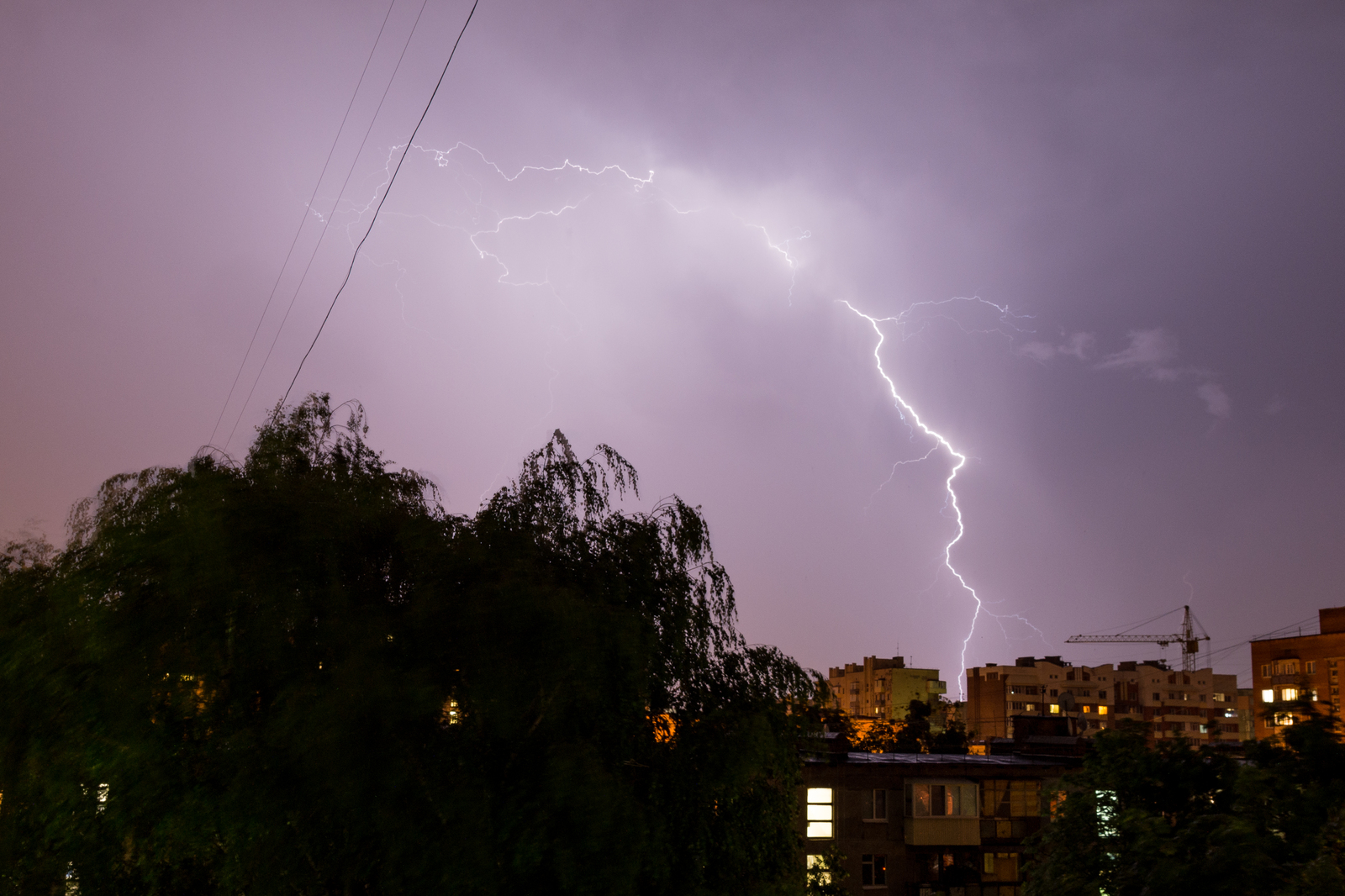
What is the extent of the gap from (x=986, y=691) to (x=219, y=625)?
403 feet

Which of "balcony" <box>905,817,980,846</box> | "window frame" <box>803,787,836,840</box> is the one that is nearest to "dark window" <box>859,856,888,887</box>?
"balcony" <box>905,817,980,846</box>

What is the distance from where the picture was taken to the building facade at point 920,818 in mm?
34125

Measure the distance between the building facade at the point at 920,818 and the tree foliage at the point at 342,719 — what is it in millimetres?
24096

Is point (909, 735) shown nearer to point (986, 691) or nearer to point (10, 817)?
point (986, 691)

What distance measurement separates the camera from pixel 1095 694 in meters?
126

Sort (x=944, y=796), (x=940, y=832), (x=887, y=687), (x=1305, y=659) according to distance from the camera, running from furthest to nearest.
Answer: (x=887, y=687) < (x=1305, y=659) < (x=944, y=796) < (x=940, y=832)

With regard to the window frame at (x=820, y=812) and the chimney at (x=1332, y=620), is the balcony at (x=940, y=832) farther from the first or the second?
the chimney at (x=1332, y=620)

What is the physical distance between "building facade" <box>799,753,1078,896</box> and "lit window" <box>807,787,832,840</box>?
0.03 metres

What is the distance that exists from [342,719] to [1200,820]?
294 inches

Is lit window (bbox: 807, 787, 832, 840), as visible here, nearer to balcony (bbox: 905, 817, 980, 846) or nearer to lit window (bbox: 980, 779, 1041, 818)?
balcony (bbox: 905, 817, 980, 846)

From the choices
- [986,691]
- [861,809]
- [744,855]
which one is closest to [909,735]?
[861,809]

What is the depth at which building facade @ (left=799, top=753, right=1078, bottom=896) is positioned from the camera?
3412 cm

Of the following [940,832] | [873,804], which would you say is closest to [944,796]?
[940,832]

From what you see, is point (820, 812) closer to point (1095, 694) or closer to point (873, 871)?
point (873, 871)
